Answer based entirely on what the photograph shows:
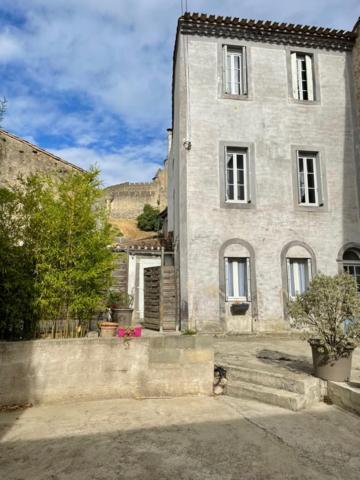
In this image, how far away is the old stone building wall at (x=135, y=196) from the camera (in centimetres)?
4494

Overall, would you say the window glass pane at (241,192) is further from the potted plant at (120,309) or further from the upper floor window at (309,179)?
the potted plant at (120,309)

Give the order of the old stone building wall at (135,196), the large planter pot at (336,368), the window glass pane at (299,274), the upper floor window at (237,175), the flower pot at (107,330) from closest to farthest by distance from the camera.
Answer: the large planter pot at (336,368), the flower pot at (107,330), the window glass pane at (299,274), the upper floor window at (237,175), the old stone building wall at (135,196)

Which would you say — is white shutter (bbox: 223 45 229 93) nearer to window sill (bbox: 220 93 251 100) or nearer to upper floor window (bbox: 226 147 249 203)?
window sill (bbox: 220 93 251 100)

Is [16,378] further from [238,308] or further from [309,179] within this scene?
[309,179]

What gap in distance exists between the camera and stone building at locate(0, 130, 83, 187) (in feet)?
50.8

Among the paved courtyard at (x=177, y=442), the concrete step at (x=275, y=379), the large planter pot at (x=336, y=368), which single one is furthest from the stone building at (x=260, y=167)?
the paved courtyard at (x=177, y=442)

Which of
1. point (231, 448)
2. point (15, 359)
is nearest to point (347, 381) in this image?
point (231, 448)

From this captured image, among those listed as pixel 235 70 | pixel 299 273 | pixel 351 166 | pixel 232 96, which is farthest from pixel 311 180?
pixel 235 70

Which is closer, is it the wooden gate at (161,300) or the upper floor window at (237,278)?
the upper floor window at (237,278)

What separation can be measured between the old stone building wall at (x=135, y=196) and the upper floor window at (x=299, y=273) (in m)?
34.6

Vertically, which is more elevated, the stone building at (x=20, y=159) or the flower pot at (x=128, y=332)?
the stone building at (x=20, y=159)

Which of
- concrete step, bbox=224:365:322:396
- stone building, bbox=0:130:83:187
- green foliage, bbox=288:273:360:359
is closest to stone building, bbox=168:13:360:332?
concrete step, bbox=224:365:322:396

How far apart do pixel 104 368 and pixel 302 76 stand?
11.6m

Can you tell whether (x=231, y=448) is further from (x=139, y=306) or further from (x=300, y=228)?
(x=139, y=306)
